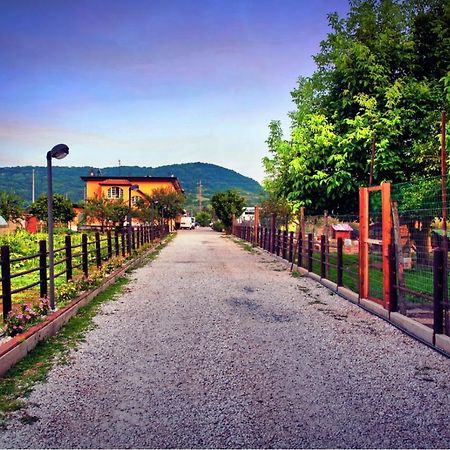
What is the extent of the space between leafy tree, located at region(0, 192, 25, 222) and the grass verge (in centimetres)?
4640

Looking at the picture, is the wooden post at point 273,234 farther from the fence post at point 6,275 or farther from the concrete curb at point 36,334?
the fence post at point 6,275

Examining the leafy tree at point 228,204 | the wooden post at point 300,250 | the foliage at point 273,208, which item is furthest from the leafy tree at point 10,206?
the wooden post at point 300,250

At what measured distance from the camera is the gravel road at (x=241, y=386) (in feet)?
12.7

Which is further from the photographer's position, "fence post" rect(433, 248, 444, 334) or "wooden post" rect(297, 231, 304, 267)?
"wooden post" rect(297, 231, 304, 267)

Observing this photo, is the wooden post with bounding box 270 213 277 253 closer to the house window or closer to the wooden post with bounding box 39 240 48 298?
the wooden post with bounding box 39 240 48 298

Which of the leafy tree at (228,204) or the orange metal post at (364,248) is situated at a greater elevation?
the leafy tree at (228,204)

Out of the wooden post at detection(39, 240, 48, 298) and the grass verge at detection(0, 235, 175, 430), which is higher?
the wooden post at detection(39, 240, 48, 298)

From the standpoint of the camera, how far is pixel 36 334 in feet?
21.5

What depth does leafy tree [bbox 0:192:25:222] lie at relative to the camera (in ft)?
170

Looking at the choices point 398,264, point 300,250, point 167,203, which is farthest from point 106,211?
point 398,264

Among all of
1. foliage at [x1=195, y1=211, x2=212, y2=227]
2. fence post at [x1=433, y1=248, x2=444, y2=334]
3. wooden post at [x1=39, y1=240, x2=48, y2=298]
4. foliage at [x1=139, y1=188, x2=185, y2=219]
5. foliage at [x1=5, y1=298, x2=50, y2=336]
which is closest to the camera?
foliage at [x1=5, y1=298, x2=50, y2=336]

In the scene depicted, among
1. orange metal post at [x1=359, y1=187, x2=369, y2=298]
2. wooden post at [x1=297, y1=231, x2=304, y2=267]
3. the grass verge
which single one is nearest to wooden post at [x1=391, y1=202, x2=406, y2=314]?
orange metal post at [x1=359, y1=187, x2=369, y2=298]

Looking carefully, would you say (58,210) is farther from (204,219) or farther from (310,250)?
(204,219)

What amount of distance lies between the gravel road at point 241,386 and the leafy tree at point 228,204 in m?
52.5
